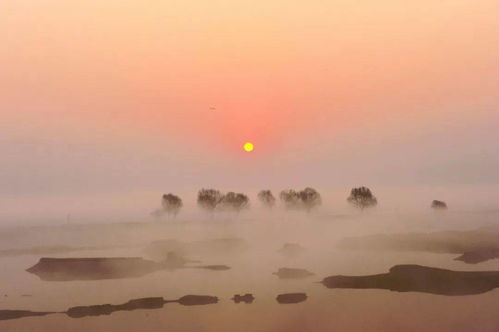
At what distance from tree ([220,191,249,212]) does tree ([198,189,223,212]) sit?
0.03 metres

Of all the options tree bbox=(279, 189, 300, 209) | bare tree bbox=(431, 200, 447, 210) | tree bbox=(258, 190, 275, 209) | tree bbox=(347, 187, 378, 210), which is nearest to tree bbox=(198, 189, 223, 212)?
tree bbox=(258, 190, 275, 209)

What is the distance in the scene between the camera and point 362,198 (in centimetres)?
226

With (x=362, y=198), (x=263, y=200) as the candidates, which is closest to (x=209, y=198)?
(x=263, y=200)

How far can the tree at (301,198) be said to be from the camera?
2.26 meters

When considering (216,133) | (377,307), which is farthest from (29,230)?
(377,307)

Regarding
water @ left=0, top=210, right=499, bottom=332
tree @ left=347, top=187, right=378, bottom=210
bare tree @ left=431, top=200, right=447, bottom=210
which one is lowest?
water @ left=0, top=210, right=499, bottom=332

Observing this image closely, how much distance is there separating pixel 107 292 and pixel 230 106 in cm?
104

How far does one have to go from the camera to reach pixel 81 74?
7.25 ft

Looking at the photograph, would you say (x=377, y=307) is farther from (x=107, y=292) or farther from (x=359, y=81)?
(x=107, y=292)

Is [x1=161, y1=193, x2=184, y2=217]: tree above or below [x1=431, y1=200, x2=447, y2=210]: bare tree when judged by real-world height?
above

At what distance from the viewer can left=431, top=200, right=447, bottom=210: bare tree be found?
228 centimetres

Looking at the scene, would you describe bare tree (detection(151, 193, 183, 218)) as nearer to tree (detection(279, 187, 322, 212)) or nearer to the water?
the water

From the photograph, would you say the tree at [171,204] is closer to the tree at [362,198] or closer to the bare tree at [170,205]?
the bare tree at [170,205]

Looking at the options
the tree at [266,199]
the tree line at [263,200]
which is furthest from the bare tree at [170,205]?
the tree at [266,199]
